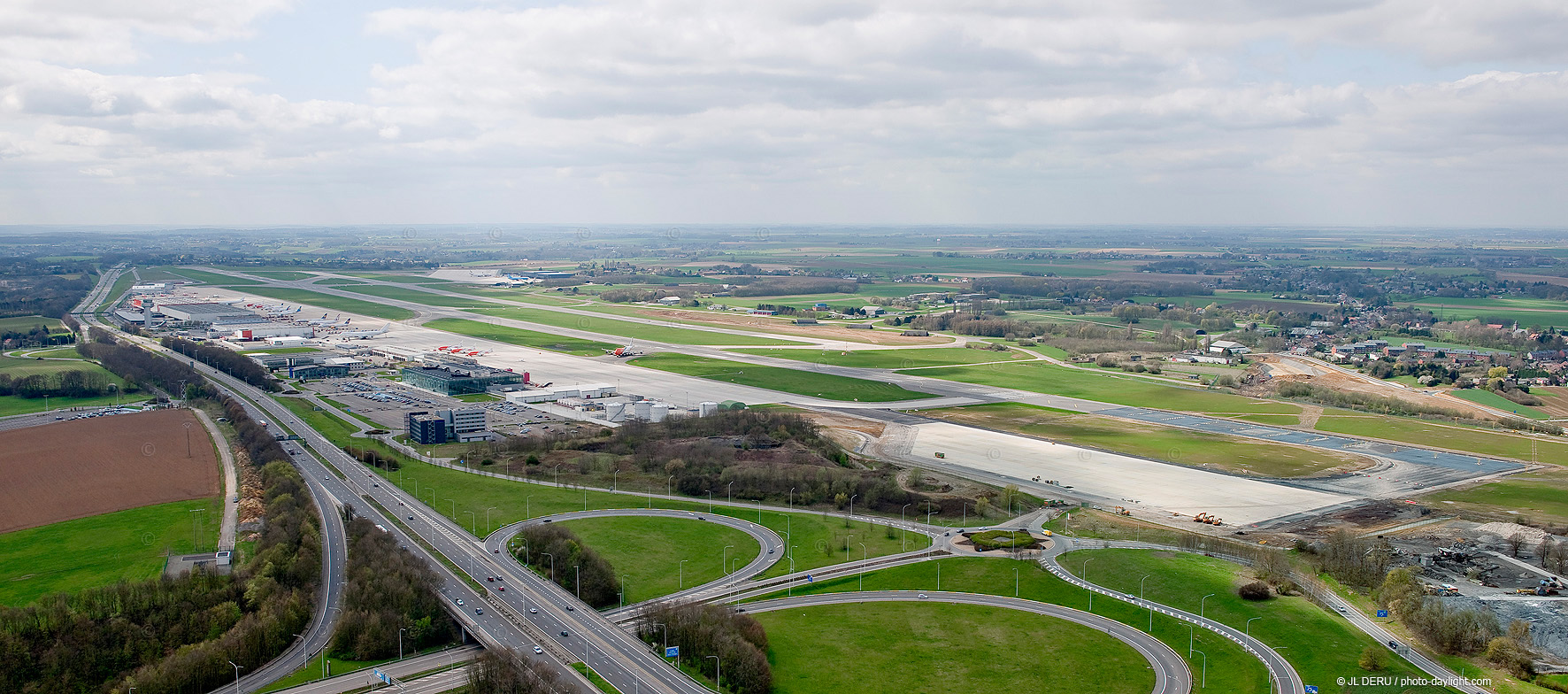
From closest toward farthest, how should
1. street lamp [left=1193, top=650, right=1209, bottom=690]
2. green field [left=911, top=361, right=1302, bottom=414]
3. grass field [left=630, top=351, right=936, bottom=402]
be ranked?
street lamp [left=1193, top=650, right=1209, bottom=690] → green field [left=911, top=361, right=1302, bottom=414] → grass field [left=630, top=351, right=936, bottom=402]

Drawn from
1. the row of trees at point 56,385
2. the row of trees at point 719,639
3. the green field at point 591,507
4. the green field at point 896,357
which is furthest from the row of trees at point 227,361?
the row of trees at point 719,639

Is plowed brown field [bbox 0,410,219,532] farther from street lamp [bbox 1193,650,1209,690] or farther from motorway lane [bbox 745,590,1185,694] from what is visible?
street lamp [bbox 1193,650,1209,690]

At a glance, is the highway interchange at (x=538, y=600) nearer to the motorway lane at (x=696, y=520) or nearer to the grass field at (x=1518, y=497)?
the motorway lane at (x=696, y=520)

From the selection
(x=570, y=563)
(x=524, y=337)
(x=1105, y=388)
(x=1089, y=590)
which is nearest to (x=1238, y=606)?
(x=1089, y=590)

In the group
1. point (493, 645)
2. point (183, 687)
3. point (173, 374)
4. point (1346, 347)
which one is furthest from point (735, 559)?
point (1346, 347)

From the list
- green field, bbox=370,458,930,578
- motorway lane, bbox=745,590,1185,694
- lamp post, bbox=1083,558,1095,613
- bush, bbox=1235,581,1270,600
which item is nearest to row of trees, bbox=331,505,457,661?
green field, bbox=370,458,930,578

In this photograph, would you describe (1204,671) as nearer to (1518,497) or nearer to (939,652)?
(939,652)
